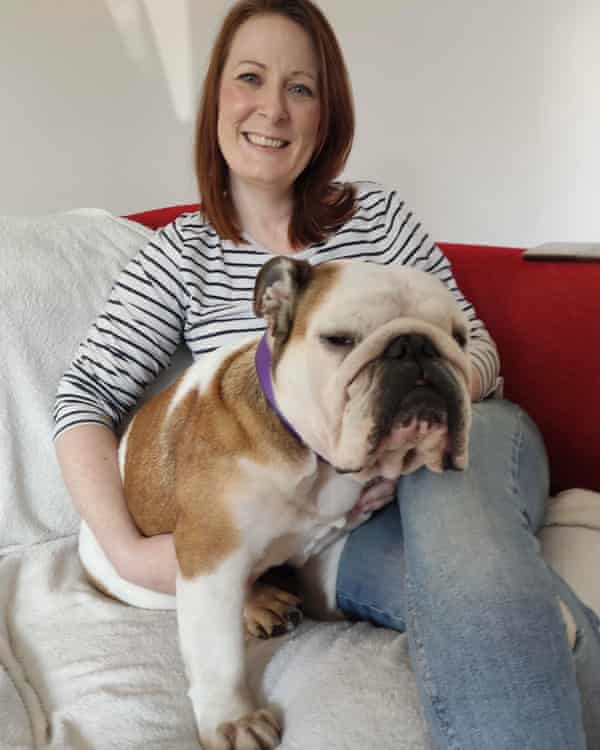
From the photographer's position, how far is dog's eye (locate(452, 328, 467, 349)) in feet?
2.65

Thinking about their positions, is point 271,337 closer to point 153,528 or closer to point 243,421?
point 243,421

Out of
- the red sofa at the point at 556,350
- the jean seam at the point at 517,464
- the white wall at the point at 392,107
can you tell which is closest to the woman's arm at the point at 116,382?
the jean seam at the point at 517,464

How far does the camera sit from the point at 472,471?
0.86 m

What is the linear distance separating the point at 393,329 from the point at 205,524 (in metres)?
0.31

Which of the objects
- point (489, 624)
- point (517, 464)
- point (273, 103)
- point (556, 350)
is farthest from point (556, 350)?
point (489, 624)

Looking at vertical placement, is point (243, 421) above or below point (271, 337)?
below

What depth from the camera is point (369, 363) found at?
0.72 m

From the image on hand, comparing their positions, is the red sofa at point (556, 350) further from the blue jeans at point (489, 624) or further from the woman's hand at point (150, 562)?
the woman's hand at point (150, 562)

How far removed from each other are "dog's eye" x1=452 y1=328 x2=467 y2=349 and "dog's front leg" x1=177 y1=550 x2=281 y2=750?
0.35 m

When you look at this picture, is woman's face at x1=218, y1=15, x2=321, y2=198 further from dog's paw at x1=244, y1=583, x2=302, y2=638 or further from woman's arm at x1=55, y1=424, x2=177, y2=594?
dog's paw at x1=244, y1=583, x2=302, y2=638

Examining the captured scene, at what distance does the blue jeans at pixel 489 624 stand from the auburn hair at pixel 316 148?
20.5 inches

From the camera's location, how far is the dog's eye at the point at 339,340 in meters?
0.75

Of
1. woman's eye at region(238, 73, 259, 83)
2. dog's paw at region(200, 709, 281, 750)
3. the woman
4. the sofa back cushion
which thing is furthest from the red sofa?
dog's paw at region(200, 709, 281, 750)

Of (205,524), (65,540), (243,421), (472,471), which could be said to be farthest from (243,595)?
(65,540)
